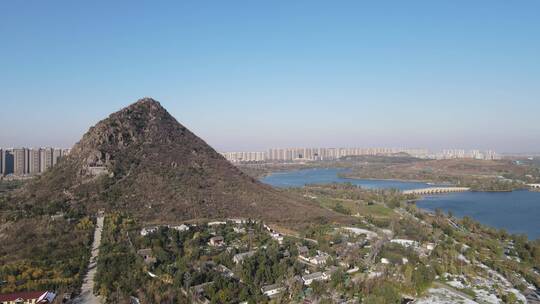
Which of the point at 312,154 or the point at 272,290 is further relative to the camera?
the point at 312,154

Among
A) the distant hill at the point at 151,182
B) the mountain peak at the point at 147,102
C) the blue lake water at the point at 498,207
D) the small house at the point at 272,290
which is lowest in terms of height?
the blue lake water at the point at 498,207

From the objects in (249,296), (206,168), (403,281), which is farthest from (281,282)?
(206,168)

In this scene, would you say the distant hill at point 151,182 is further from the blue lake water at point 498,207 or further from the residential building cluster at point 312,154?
the residential building cluster at point 312,154

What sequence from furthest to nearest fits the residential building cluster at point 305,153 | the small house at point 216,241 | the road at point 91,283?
the residential building cluster at point 305,153 → the small house at point 216,241 → the road at point 91,283

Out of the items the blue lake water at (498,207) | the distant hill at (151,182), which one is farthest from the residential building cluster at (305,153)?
the distant hill at (151,182)

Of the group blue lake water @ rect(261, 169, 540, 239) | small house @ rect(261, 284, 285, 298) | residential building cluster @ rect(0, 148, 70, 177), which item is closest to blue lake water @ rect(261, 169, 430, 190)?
blue lake water @ rect(261, 169, 540, 239)

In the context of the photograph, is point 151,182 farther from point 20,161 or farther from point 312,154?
point 312,154

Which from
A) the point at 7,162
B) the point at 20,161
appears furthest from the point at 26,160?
the point at 7,162
